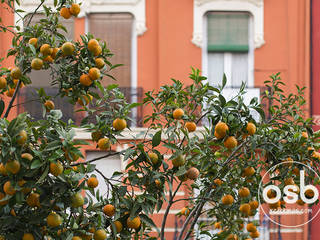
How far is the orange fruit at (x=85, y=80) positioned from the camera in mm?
2975

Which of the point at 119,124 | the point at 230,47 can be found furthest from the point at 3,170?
the point at 230,47

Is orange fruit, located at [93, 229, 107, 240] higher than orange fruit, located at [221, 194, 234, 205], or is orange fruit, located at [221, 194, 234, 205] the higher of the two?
orange fruit, located at [93, 229, 107, 240]

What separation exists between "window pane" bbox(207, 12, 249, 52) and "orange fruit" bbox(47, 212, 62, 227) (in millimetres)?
7783

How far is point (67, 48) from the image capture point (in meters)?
2.95

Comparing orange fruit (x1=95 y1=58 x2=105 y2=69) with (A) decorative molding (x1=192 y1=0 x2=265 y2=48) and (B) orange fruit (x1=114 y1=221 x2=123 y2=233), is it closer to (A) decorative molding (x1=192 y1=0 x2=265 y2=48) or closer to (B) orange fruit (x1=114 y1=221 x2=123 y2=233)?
(B) orange fruit (x1=114 y1=221 x2=123 y2=233)

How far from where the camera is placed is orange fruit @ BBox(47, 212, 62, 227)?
7.88ft

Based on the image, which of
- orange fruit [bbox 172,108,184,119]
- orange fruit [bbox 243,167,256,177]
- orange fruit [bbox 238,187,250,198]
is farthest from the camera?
orange fruit [bbox 238,187,250,198]

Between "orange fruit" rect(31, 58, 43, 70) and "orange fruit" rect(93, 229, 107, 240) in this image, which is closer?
"orange fruit" rect(93, 229, 107, 240)

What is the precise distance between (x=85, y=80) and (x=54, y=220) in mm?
931

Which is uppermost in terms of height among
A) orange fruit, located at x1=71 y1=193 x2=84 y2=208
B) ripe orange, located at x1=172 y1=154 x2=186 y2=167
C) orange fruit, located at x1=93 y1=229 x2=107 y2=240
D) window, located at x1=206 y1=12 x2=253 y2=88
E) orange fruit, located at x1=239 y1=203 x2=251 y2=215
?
window, located at x1=206 y1=12 x2=253 y2=88

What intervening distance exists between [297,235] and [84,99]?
24.6 ft

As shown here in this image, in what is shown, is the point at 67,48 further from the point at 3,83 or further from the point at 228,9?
the point at 228,9

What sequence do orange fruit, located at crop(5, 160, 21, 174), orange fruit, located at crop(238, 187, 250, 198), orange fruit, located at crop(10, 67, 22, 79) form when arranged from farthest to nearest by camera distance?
orange fruit, located at crop(238, 187, 250, 198)
orange fruit, located at crop(10, 67, 22, 79)
orange fruit, located at crop(5, 160, 21, 174)

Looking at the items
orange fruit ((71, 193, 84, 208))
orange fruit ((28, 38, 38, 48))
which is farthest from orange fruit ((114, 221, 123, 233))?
orange fruit ((28, 38, 38, 48))
